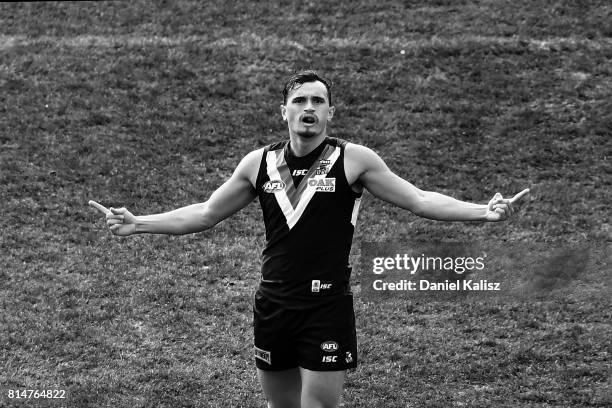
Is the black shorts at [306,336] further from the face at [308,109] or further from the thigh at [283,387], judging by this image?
the face at [308,109]

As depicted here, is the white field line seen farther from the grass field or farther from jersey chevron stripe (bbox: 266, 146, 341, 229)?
jersey chevron stripe (bbox: 266, 146, 341, 229)

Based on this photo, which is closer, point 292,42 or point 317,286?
point 317,286

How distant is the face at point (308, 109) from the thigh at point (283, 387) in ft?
4.58

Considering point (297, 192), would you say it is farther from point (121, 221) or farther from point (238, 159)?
point (238, 159)

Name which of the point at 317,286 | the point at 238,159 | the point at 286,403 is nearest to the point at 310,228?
the point at 317,286

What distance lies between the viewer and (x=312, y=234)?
5.57 m

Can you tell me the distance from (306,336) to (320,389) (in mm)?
303

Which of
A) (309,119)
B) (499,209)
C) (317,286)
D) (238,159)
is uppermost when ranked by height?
(238,159)

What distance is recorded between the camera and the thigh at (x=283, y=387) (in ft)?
19.0

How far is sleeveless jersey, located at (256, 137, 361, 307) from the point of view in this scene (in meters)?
5.57

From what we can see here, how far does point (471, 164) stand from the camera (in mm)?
12672

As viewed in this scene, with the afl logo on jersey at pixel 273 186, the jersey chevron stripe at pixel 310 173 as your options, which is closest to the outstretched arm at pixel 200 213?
the afl logo on jersey at pixel 273 186

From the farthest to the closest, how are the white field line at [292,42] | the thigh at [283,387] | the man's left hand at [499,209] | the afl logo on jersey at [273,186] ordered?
the white field line at [292,42] → the thigh at [283,387] → the afl logo on jersey at [273,186] → the man's left hand at [499,209]

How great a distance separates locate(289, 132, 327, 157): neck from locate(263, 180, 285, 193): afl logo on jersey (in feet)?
0.65
